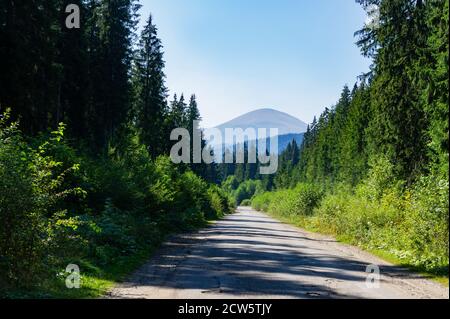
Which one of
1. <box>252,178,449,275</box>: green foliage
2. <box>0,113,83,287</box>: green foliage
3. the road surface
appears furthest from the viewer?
<box>252,178,449,275</box>: green foliage

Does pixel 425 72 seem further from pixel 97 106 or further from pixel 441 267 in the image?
pixel 97 106

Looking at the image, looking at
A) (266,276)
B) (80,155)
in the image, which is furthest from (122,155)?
(266,276)

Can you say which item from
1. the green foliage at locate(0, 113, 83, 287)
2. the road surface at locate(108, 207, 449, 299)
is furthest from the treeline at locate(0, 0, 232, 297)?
the road surface at locate(108, 207, 449, 299)

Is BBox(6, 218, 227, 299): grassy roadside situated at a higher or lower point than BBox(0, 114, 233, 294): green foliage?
lower

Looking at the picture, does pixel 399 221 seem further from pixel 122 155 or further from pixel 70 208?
pixel 122 155

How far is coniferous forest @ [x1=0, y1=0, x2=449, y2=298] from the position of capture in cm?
1030

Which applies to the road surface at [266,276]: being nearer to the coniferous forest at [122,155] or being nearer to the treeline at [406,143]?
the coniferous forest at [122,155]

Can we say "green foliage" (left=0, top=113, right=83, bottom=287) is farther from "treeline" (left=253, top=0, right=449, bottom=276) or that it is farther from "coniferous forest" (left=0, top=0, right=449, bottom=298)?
"treeline" (left=253, top=0, right=449, bottom=276)

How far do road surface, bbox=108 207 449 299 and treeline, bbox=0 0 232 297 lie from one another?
1182 millimetres

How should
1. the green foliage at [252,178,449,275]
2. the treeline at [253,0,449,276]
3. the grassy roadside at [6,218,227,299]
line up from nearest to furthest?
the grassy roadside at [6,218,227,299] < the green foliage at [252,178,449,275] < the treeline at [253,0,449,276]

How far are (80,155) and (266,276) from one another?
13.9m

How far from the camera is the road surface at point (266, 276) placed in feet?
32.7

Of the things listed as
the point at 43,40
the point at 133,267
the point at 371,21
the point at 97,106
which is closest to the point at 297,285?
the point at 133,267

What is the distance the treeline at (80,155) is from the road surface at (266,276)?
3.88ft
